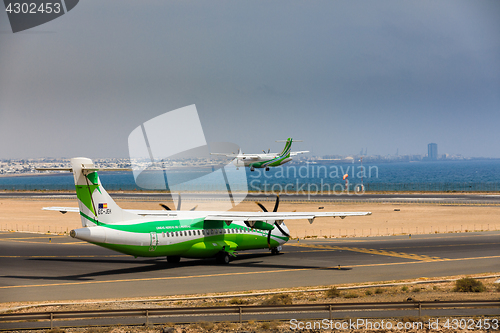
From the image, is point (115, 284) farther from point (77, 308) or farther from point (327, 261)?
point (327, 261)

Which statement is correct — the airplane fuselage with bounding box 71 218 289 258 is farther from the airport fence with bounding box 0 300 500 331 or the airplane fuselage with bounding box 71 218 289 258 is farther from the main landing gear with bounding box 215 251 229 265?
the airport fence with bounding box 0 300 500 331

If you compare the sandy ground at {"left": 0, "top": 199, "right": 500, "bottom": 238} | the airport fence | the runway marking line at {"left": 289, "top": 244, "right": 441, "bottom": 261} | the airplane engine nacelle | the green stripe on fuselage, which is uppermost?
the airplane engine nacelle

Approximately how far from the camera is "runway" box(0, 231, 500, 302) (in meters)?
27.6

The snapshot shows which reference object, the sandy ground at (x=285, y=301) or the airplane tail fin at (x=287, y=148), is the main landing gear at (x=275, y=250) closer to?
the sandy ground at (x=285, y=301)

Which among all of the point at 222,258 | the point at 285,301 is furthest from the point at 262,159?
the point at 285,301

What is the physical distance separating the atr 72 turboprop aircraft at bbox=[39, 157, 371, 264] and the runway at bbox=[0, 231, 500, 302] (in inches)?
55.6

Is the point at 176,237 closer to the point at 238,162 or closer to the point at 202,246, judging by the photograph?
the point at 202,246

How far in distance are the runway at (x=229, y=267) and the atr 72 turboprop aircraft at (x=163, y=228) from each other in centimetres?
141

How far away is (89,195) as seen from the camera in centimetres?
3025

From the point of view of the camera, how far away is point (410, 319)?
18.1 meters

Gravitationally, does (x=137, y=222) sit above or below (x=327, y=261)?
above

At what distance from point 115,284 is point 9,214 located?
62369mm

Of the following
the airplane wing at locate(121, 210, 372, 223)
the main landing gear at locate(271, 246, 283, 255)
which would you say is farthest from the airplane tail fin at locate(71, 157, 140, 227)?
the main landing gear at locate(271, 246, 283, 255)

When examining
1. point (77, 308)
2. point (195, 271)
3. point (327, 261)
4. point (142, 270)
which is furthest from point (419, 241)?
Answer: point (77, 308)
